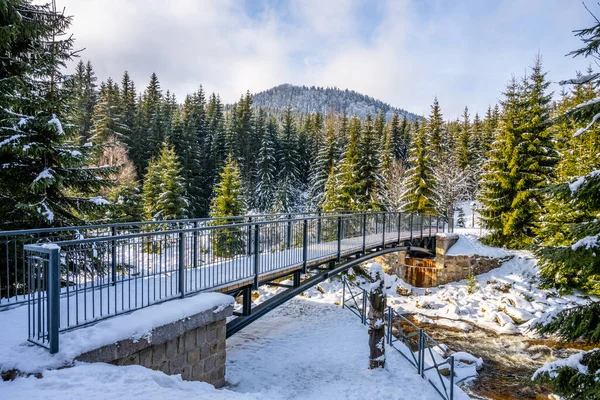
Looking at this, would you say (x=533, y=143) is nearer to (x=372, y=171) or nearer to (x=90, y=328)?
(x=372, y=171)

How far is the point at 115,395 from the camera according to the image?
11.5 ft

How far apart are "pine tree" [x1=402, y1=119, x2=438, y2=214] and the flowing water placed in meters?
10.2

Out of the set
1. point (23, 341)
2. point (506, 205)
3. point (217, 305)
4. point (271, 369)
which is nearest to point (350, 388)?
point (271, 369)

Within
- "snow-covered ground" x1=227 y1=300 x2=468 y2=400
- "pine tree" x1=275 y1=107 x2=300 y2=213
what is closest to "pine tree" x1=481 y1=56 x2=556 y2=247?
"snow-covered ground" x1=227 y1=300 x2=468 y2=400

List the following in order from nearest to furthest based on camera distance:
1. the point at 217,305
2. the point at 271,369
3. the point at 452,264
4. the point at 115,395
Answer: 1. the point at 115,395
2. the point at 217,305
3. the point at 271,369
4. the point at 452,264

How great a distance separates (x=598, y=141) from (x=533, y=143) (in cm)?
684

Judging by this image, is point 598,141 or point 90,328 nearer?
point 90,328

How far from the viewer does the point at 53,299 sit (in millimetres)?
3957

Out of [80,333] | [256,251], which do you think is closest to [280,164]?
[256,251]

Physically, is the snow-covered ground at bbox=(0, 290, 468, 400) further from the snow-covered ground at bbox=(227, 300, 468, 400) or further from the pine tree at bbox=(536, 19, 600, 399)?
the pine tree at bbox=(536, 19, 600, 399)

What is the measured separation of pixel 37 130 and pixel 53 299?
19.1 feet

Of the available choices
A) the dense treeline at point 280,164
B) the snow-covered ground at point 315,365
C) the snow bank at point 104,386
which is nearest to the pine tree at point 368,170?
the dense treeline at point 280,164

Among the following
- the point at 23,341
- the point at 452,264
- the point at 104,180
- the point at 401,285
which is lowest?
the point at 401,285

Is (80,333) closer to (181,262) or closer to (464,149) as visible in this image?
(181,262)
